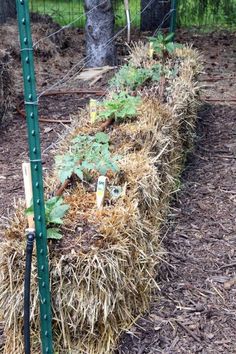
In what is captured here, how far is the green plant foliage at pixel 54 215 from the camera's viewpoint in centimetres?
186

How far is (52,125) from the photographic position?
443cm

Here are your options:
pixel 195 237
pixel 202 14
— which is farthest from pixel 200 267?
pixel 202 14

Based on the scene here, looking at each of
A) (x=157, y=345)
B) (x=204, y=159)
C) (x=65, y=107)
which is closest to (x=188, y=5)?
(x=65, y=107)

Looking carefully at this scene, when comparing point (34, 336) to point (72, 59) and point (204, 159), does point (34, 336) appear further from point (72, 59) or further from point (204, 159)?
point (72, 59)

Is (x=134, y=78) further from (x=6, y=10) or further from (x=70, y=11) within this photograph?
(x=70, y=11)

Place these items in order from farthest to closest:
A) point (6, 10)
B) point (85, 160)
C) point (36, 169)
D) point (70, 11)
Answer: point (70, 11)
point (6, 10)
point (85, 160)
point (36, 169)

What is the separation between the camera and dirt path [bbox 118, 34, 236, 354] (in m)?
2.10

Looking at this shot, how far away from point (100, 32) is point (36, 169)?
4597 millimetres

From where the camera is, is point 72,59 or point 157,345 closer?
point 157,345

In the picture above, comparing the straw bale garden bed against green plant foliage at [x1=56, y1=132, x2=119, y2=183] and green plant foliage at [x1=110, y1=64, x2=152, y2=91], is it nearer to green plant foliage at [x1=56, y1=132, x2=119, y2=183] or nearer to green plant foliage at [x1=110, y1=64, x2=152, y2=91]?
green plant foliage at [x1=56, y1=132, x2=119, y2=183]

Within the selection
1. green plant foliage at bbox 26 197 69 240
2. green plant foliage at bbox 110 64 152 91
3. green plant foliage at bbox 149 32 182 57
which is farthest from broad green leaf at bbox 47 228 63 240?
green plant foliage at bbox 149 32 182 57

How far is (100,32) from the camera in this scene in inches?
234

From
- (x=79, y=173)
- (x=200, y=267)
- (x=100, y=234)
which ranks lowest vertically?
(x=200, y=267)

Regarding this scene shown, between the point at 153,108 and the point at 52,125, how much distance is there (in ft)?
4.99
